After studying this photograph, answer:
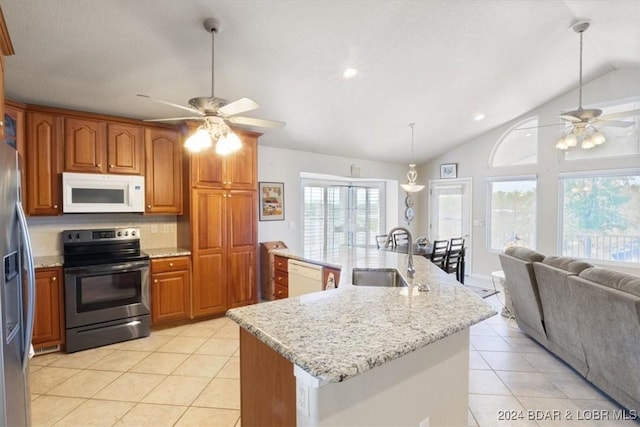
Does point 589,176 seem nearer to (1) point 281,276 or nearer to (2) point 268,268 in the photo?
(1) point 281,276

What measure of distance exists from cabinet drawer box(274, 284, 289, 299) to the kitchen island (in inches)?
90.2

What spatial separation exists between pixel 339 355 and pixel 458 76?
3915mm

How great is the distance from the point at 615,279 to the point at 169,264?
3.98 metres

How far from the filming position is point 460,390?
1543mm

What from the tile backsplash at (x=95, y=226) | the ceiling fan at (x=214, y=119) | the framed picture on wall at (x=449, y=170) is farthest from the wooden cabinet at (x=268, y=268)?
the framed picture on wall at (x=449, y=170)

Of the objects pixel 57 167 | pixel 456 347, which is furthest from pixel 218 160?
pixel 456 347

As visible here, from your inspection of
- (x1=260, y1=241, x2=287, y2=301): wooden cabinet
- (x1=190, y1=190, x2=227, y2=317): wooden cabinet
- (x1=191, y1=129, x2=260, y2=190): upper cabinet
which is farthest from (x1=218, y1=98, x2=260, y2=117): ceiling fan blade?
(x1=260, y1=241, x2=287, y2=301): wooden cabinet

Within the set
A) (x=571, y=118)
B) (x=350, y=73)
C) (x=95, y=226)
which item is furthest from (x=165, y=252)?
(x=571, y=118)

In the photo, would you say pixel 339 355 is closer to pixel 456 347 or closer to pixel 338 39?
pixel 456 347

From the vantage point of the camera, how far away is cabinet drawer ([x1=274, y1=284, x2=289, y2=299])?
12.9 feet

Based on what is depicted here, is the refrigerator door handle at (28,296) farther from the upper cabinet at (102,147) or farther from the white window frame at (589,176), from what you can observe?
the white window frame at (589,176)

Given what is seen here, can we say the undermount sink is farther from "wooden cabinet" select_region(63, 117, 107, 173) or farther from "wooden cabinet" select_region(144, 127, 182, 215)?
"wooden cabinet" select_region(63, 117, 107, 173)

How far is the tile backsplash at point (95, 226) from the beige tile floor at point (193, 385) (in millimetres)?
1139

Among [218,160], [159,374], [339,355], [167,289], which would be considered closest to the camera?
[339,355]
